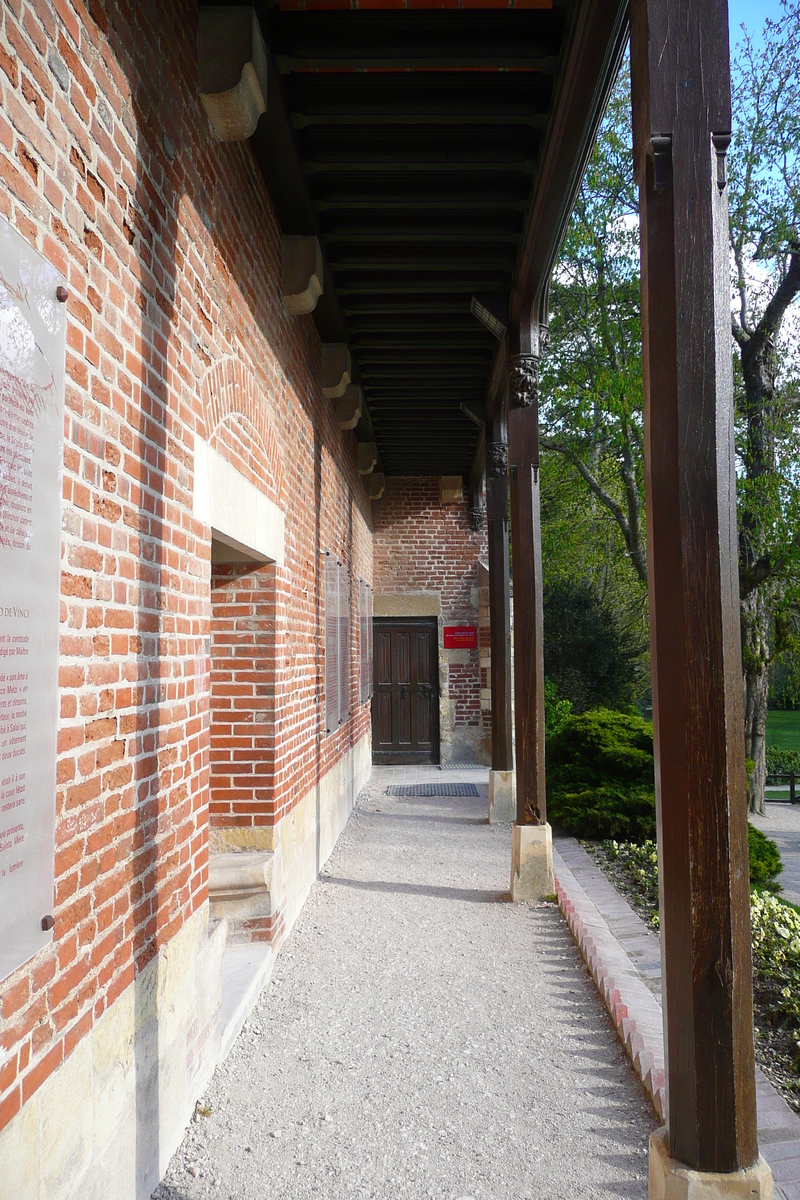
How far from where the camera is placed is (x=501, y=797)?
8.20m

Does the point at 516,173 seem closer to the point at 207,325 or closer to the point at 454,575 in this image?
the point at 207,325

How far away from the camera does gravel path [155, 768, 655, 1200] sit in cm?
254

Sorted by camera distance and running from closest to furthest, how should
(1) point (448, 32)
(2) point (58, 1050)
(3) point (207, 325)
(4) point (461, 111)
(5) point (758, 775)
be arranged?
(2) point (58, 1050)
(3) point (207, 325)
(1) point (448, 32)
(4) point (461, 111)
(5) point (758, 775)

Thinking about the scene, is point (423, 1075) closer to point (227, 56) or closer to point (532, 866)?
point (532, 866)

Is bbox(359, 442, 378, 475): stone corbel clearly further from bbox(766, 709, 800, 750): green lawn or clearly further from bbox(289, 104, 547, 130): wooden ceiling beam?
bbox(766, 709, 800, 750): green lawn

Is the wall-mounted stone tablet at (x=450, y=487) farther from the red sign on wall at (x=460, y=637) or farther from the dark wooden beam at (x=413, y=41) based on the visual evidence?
the dark wooden beam at (x=413, y=41)

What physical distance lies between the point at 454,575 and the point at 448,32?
8.86 metres

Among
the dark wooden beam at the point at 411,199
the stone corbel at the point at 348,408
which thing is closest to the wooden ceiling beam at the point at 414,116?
the dark wooden beam at the point at 411,199

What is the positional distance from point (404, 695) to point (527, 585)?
678 centimetres

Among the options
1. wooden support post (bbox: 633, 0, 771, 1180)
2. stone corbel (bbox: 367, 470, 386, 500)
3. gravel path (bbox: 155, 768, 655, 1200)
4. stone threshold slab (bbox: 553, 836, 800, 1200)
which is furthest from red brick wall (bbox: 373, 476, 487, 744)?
wooden support post (bbox: 633, 0, 771, 1180)

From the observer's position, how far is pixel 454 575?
12000 mm

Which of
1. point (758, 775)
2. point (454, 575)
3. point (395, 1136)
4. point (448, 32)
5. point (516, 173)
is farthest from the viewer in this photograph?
point (454, 575)

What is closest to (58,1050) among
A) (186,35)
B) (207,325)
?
(207,325)

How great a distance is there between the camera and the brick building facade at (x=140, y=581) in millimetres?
1755
